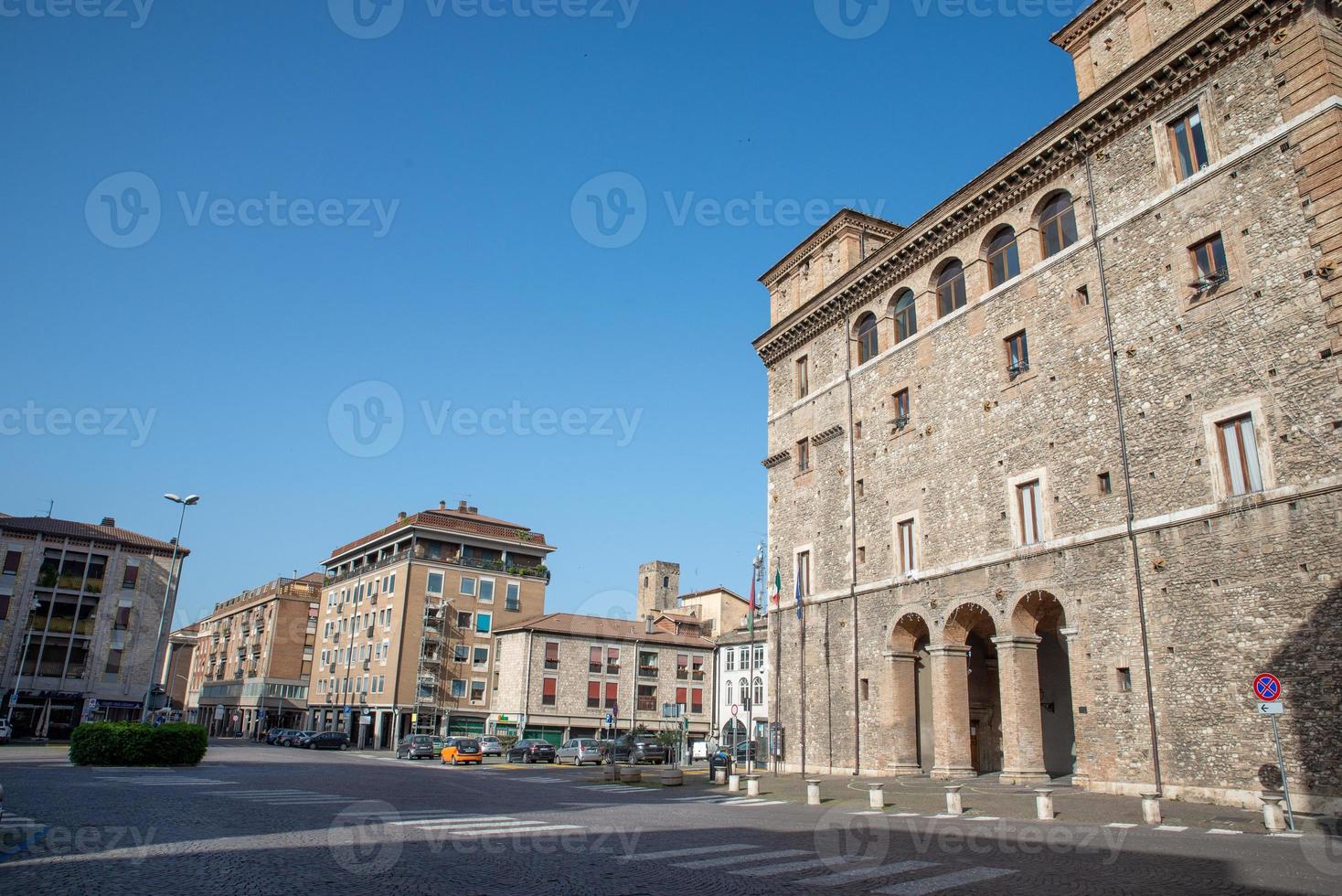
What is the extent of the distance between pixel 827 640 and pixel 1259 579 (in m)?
16.3

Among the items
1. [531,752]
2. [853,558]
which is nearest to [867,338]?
[853,558]

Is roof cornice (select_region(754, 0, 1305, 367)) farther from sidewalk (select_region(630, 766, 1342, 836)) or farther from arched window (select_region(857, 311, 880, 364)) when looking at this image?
sidewalk (select_region(630, 766, 1342, 836))

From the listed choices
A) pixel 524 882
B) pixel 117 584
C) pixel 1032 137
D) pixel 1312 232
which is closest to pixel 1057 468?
pixel 1312 232

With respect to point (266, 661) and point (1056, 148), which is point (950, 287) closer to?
point (1056, 148)

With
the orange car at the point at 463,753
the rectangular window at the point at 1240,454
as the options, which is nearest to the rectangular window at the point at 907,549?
the rectangular window at the point at 1240,454

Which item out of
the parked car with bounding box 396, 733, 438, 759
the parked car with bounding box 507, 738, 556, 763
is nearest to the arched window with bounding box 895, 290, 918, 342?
the parked car with bounding box 507, 738, 556, 763

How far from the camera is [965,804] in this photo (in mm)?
20453

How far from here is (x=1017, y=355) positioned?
26.5 metres

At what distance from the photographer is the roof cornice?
20.6 metres

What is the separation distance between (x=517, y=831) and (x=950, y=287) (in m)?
23.1

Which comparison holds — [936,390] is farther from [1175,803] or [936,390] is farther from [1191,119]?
[1175,803]

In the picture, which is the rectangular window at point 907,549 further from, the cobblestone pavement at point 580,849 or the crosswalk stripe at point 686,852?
the crosswalk stripe at point 686,852

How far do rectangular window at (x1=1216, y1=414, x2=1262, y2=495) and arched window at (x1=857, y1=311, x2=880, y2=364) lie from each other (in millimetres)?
14216

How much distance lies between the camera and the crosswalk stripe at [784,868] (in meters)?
10.1
